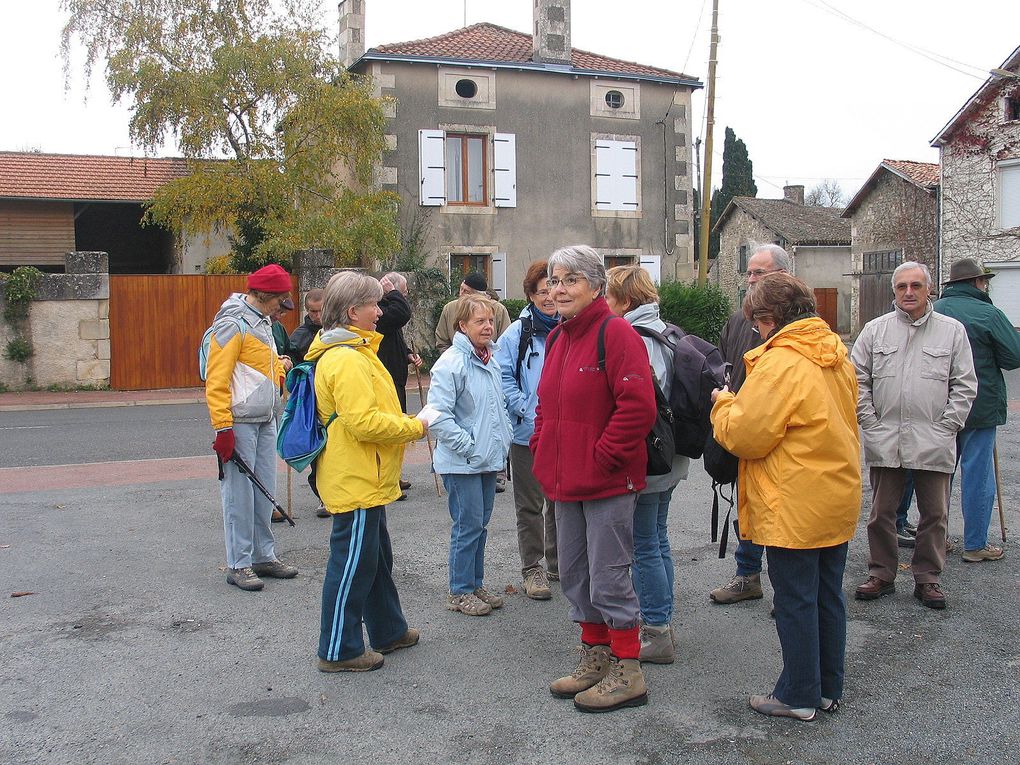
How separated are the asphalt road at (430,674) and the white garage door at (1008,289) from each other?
23.2 metres

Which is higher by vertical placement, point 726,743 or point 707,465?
point 707,465

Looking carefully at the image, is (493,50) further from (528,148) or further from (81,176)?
(81,176)

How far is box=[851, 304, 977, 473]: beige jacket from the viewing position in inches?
202

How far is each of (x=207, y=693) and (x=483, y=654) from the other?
126 cm

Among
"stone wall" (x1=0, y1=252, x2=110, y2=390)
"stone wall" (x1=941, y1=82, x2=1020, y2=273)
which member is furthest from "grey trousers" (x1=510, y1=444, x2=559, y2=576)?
"stone wall" (x1=941, y1=82, x2=1020, y2=273)

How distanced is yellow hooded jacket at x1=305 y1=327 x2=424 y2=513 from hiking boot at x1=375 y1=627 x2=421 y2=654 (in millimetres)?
740

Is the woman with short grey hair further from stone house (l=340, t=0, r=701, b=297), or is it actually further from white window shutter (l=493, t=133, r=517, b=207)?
white window shutter (l=493, t=133, r=517, b=207)

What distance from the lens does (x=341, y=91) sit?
19.3m

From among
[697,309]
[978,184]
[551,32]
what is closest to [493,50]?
[551,32]

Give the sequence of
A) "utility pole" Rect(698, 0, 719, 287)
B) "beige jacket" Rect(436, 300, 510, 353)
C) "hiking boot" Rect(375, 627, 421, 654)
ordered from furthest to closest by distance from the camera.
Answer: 1. "utility pole" Rect(698, 0, 719, 287)
2. "beige jacket" Rect(436, 300, 510, 353)
3. "hiking boot" Rect(375, 627, 421, 654)

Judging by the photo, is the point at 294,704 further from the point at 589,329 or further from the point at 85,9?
the point at 85,9

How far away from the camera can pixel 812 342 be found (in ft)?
12.1

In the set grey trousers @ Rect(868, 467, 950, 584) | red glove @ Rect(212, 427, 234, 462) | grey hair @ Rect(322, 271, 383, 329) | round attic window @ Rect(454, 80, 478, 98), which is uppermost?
round attic window @ Rect(454, 80, 478, 98)

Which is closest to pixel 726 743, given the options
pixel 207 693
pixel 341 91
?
pixel 207 693
